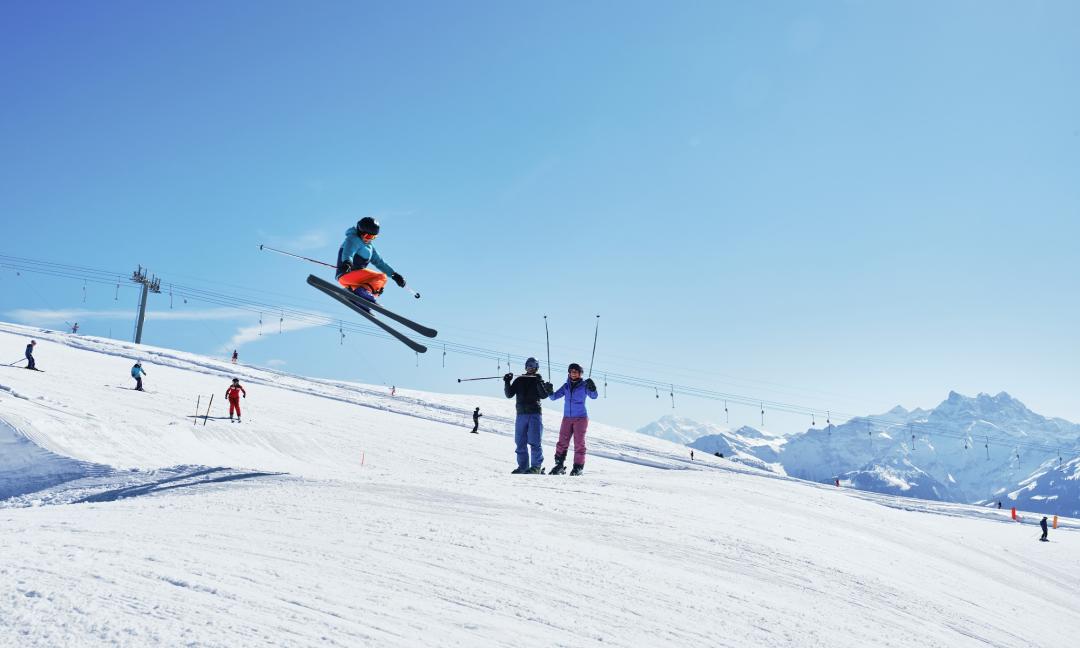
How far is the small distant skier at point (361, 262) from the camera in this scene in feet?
29.9

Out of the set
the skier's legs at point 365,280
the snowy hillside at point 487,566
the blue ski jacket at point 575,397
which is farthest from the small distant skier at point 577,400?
the skier's legs at point 365,280

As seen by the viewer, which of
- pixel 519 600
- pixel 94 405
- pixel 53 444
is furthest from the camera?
pixel 94 405

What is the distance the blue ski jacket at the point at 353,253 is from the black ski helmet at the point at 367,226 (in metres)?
0.10

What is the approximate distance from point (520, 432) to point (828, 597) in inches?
260

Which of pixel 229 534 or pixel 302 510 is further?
pixel 302 510

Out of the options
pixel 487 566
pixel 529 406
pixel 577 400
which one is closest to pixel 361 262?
pixel 529 406

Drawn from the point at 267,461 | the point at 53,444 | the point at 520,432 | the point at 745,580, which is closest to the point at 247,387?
the point at 267,461

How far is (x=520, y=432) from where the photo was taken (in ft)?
36.1

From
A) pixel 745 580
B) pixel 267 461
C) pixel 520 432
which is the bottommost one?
pixel 267 461

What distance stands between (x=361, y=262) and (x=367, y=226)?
0.55 m

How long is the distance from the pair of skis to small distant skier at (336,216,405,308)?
13 cm

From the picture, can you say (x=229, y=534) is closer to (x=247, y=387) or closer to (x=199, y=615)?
(x=199, y=615)

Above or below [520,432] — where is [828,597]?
below

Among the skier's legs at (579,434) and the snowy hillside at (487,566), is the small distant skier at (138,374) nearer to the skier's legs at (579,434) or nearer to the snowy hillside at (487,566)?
the snowy hillside at (487,566)
